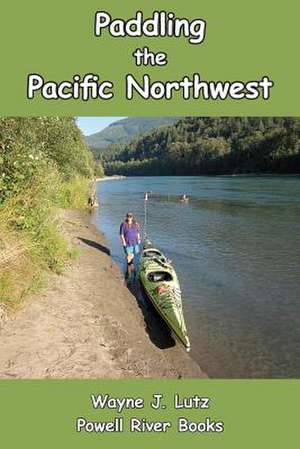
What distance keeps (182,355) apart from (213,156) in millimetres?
121100

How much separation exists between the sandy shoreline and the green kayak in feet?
1.73

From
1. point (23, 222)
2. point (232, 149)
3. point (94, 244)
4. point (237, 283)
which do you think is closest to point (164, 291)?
Result: point (23, 222)

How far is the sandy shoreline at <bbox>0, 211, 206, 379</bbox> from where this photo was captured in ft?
27.6

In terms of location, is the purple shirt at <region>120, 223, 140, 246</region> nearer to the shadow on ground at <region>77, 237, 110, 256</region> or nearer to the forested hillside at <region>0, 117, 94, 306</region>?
the forested hillside at <region>0, 117, 94, 306</region>

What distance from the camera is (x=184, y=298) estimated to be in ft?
49.9

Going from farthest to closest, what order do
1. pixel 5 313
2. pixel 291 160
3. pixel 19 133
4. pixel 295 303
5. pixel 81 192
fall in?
1. pixel 291 160
2. pixel 81 192
3. pixel 19 133
4. pixel 295 303
5. pixel 5 313

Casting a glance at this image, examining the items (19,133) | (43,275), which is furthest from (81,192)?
(43,275)

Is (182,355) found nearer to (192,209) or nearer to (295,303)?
(295,303)

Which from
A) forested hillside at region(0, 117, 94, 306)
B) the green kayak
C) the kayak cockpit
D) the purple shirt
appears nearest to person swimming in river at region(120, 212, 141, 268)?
the purple shirt

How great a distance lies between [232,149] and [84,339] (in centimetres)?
12149

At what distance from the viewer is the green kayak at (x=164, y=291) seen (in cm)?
1124

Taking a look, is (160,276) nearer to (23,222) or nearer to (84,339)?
(23,222)

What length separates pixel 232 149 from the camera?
127m

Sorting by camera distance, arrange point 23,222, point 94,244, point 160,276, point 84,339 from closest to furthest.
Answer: point 84,339 < point 23,222 < point 160,276 < point 94,244
